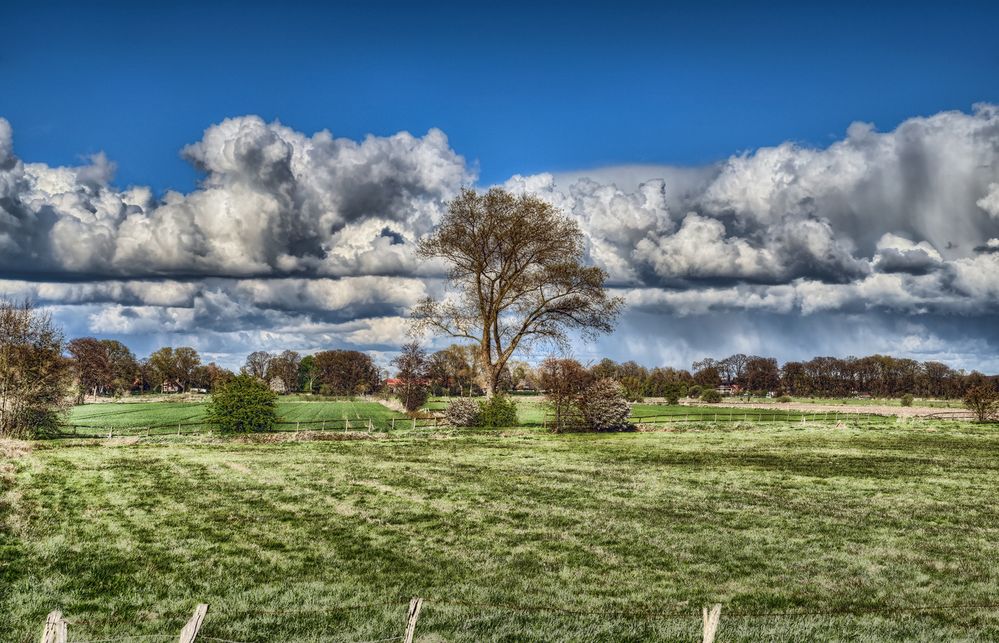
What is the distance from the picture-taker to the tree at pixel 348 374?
503 feet

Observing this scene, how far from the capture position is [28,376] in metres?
39.1

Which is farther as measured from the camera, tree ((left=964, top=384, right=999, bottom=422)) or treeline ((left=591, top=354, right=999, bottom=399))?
treeline ((left=591, top=354, right=999, bottom=399))

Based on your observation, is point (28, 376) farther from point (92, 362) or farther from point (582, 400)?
point (92, 362)

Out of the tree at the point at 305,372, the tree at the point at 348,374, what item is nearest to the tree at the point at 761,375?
the tree at the point at 348,374

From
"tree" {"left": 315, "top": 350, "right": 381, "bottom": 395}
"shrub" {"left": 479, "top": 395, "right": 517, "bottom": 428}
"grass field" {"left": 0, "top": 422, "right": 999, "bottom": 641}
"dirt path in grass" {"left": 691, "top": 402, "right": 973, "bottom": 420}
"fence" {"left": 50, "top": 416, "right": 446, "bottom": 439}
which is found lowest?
"dirt path in grass" {"left": 691, "top": 402, "right": 973, "bottom": 420}

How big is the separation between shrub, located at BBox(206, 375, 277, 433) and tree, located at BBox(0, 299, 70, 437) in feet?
27.7

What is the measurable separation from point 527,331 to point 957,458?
93.1ft

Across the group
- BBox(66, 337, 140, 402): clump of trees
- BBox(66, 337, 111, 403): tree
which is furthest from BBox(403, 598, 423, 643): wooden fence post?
BBox(66, 337, 140, 402): clump of trees

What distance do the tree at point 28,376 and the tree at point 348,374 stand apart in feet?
347

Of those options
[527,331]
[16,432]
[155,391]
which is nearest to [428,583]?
[16,432]

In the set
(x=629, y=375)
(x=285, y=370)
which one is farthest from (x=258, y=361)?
(x=629, y=375)

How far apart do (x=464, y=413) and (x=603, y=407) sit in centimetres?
1001

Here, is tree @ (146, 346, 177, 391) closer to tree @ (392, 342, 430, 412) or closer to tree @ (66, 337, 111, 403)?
tree @ (66, 337, 111, 403)

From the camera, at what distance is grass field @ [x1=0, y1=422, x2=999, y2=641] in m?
11.4
